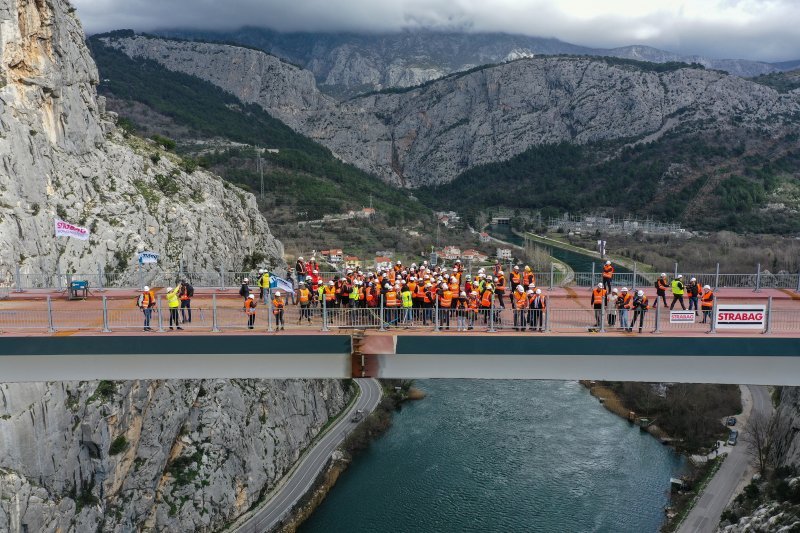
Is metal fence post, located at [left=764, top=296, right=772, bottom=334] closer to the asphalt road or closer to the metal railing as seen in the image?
the metal railing

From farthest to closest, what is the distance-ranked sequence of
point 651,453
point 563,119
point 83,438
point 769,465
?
point 563,119, point 651,453, point 769,465, point 83,438

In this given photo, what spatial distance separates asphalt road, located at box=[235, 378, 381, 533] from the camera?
43312 millimetres

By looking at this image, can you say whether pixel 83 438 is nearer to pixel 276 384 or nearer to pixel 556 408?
pixel 276 384

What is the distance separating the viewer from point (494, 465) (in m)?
47.4

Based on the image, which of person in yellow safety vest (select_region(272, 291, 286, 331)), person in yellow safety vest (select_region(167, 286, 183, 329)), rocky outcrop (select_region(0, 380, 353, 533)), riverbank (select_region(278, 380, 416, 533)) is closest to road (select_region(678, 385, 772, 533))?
riverbank (select_region(278, 380, 416, 533))

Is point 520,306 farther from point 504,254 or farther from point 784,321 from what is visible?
point 504,254

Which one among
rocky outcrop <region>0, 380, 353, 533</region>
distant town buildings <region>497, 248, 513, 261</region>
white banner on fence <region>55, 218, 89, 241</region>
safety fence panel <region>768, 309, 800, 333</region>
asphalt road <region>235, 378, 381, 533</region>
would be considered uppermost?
white banner on fence <region>55, 218, 89, 241</region>

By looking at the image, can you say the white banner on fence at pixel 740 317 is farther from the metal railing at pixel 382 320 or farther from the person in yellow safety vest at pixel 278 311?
the person in yellow safety vest at pixel 278 311

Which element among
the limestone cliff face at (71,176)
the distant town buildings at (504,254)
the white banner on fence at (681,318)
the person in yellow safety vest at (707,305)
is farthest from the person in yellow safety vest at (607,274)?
the distant town buildings at (504,254)

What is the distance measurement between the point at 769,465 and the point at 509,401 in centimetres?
2223

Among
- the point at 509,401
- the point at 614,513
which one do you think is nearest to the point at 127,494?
the point at 614,513

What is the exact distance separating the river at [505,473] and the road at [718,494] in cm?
225

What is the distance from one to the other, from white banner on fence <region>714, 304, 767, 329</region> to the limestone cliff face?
34.3 metres

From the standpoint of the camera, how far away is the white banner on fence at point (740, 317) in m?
19.2
